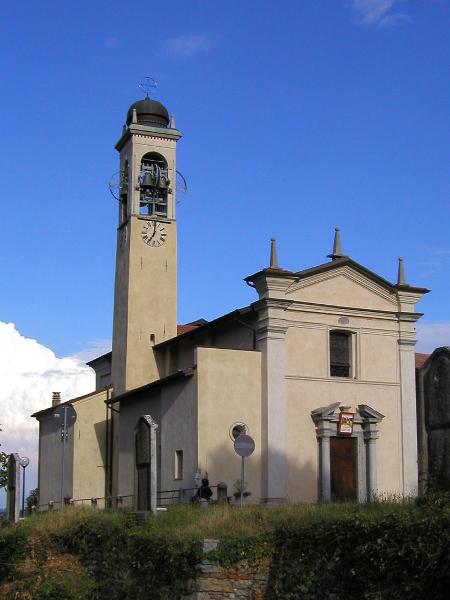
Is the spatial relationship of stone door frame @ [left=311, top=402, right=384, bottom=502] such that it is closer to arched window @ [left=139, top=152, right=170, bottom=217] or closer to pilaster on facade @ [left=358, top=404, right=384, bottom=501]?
pilaster on facade @ [left=358, top=404, right=384, bottom=501]

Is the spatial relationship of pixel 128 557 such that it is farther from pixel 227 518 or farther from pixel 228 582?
pixel 228 582

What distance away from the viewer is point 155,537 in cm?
1700

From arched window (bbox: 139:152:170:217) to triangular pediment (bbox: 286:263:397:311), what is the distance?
→ 877 centimetres

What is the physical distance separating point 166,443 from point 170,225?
1010 cm

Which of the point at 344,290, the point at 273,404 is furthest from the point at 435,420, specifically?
the point at 344,290

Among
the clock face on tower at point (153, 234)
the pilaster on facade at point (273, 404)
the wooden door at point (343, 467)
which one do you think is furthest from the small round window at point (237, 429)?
the clock face on tower at point (153, 234)

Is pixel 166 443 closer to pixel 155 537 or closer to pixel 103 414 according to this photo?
pixel 103 414

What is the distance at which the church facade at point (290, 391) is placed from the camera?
30.2 metres

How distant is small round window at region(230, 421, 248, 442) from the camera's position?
3006 centimetres

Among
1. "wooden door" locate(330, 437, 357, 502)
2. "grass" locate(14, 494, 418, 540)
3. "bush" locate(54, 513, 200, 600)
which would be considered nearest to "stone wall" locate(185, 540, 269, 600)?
"bush" locate(54, 513, 200, 600)

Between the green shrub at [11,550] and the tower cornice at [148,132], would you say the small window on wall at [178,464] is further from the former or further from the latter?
the tower cornice at [148,132]

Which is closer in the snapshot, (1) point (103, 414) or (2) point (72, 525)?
(2) point (72, 525)

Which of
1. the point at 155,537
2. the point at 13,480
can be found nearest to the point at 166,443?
the point at 13,480

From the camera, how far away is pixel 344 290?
107 ft
